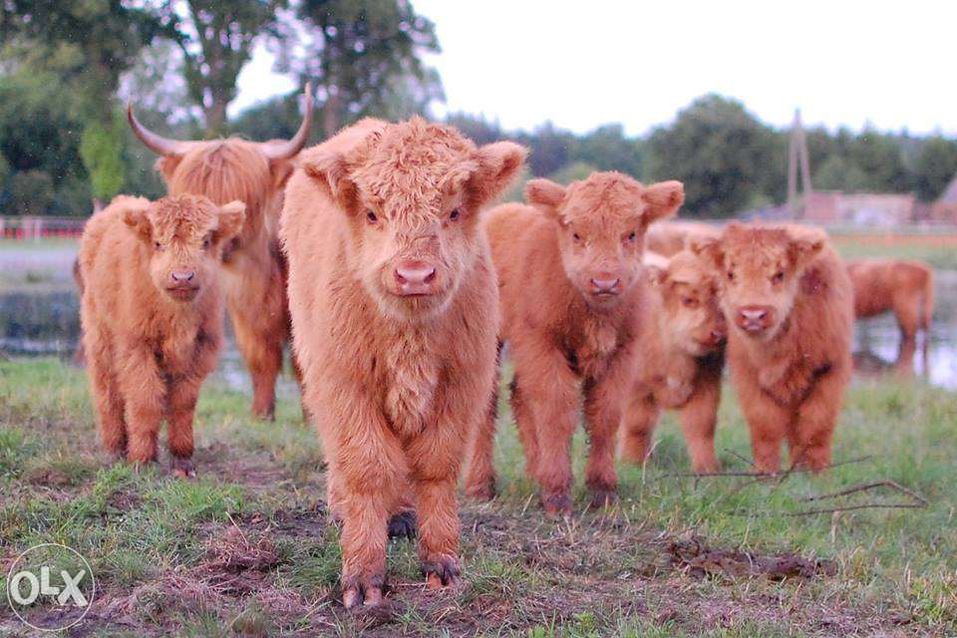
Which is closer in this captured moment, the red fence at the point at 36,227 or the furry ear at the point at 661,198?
the furry ear at the point at 661,198

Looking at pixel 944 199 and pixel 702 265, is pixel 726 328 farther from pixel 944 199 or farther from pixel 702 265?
pixel 944 199

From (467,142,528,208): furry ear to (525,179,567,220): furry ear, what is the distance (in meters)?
2.01

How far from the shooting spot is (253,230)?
29.0 feet

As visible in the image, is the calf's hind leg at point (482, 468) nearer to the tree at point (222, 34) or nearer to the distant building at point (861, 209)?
the tree at point (222, 34)

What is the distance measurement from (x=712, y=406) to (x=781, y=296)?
1.10 metres

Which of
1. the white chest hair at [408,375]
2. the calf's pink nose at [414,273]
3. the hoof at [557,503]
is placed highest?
the calf's pink nose at [414,273]

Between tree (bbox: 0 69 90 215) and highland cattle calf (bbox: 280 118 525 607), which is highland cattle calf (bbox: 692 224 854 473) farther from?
tree (bbox: 0 69 90 215)

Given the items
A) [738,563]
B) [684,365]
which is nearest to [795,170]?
[684,365]

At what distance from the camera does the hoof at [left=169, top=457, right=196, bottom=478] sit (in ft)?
20.2

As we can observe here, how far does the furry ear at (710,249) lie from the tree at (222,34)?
15.1 feet

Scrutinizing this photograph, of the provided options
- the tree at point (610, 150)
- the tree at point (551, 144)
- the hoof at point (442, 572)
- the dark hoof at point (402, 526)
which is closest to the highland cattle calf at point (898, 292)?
the tree at point (610, 150)

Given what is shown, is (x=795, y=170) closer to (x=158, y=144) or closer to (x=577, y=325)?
(x=158, y=144)

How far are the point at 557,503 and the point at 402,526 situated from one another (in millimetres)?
1186

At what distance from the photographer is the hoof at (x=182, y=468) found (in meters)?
6.14
